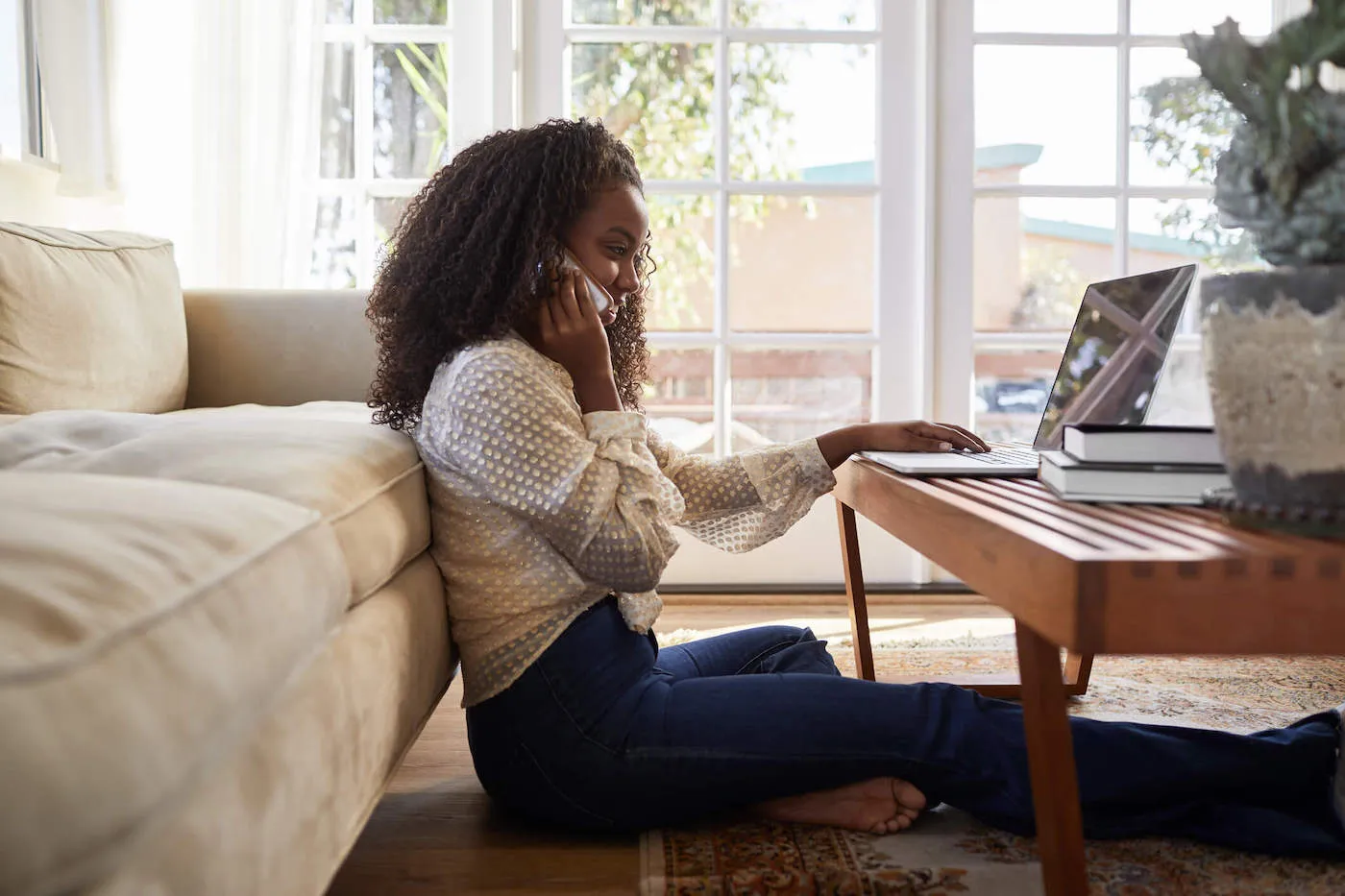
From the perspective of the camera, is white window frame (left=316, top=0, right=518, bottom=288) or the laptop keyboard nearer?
the laptop keyboard

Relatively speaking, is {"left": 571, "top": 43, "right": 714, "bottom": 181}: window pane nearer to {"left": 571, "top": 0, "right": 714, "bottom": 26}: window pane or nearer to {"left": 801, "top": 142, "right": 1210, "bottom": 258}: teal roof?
{"left": 571, "top": 0, "right": 714, "bottom": 26}: window pane

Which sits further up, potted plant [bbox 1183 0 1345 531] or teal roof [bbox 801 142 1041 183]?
teal roof [bbox 801 142 1041 183]

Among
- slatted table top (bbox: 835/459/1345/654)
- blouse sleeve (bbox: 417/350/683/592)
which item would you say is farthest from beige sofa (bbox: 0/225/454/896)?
slatted table top (bbox: 835/459/1345/654)

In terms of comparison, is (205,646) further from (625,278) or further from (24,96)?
(24,96)

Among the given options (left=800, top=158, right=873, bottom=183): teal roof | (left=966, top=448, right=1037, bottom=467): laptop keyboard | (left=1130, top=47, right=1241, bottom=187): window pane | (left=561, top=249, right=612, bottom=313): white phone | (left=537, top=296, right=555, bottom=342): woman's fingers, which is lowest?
(left=966, top=448, right=1037, bottom=467): laptop keyboard

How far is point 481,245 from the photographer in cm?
116

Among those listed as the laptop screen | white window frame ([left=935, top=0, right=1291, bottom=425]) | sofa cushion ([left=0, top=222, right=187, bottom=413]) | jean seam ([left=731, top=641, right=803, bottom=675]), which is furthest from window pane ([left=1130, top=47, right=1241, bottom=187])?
white window frame ([left=935, top=0, right=1291, bottom=425])

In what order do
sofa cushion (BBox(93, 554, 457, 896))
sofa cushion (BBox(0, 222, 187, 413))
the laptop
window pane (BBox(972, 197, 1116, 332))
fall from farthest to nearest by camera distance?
window pane (BBox(972, 197, 1116, 332)), sofa cushion (BBox(0, 222, 187, 413)), the laptop, sofa cushion (BBox(93, 554, 457, 896))

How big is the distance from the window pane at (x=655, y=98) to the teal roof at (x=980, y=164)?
0.29 meters

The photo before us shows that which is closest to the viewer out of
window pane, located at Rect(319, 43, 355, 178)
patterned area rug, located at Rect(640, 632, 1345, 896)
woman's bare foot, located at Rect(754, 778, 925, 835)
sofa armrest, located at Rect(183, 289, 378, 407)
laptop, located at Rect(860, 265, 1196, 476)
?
patterned area rug, located at Rect(640, 632, 1345, 896)

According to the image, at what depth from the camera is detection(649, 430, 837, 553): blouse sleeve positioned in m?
1.38

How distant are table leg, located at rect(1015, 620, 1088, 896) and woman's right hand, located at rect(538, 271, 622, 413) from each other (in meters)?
0.50

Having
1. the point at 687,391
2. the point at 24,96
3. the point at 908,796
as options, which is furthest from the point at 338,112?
the point at 908,796

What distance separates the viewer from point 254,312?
209cm
